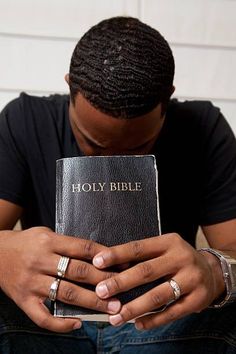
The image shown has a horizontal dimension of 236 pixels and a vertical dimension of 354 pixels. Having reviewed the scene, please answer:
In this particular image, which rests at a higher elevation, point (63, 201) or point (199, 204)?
point (63, 201)

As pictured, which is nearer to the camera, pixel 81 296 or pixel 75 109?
pixel 81 296

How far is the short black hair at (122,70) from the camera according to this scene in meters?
0.68

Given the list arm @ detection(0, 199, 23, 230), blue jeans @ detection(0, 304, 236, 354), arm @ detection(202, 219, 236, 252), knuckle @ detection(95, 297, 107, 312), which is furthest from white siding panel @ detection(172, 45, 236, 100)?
knuckle @ detection(95, 297, 107, 312)

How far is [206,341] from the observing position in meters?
0.72

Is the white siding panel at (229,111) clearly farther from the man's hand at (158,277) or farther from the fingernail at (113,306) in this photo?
the fingernail at (113,306)

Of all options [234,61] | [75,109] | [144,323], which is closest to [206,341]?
[144,323]

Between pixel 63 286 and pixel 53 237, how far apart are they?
0.06 metres

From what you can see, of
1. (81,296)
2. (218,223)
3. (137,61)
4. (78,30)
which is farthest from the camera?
(78,30)

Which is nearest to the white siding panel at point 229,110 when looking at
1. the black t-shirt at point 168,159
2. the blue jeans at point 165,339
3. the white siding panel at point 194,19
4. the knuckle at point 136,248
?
the white siding panel at point 194,19

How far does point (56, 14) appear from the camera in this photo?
1.22 metres

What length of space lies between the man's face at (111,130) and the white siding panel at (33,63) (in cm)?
47

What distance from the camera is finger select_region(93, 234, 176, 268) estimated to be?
0.58m

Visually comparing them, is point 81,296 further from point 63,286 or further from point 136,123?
point 136,123

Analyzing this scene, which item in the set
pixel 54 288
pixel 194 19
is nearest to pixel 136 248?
pixel 54 288
